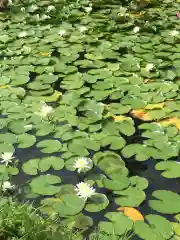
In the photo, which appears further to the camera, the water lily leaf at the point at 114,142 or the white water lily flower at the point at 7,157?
the water lily leaf at the point at 114,142

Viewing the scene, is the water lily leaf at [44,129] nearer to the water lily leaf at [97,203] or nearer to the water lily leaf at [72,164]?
the water lily leaf at [72,164]

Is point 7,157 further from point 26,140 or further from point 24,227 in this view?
point 24,227

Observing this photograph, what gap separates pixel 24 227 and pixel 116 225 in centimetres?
45

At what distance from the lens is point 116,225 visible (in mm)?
1827

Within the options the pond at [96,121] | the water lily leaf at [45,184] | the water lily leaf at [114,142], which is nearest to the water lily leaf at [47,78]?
the pond at [96,121]

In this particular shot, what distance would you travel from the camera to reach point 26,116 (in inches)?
102

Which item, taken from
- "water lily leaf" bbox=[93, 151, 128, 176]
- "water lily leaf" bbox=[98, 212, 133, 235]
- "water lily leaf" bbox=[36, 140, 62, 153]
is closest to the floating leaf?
"water lily leaf" bbox=[98, 212, 133, 235]

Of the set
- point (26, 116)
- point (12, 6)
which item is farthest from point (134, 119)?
point (12, 6)

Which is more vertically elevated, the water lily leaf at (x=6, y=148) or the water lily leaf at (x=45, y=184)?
the water lily leaf at (x=6, y=148)

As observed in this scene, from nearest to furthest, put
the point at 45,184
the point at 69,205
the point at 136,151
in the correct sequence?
the point at 69,205, the point at 45,184, the point at 136,151

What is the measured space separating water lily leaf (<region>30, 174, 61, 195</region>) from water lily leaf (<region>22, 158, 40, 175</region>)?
0.22ft

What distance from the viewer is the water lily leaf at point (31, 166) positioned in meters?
2.15

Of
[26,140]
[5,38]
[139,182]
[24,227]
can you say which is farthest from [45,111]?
[5,38]

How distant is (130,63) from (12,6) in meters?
1.96
